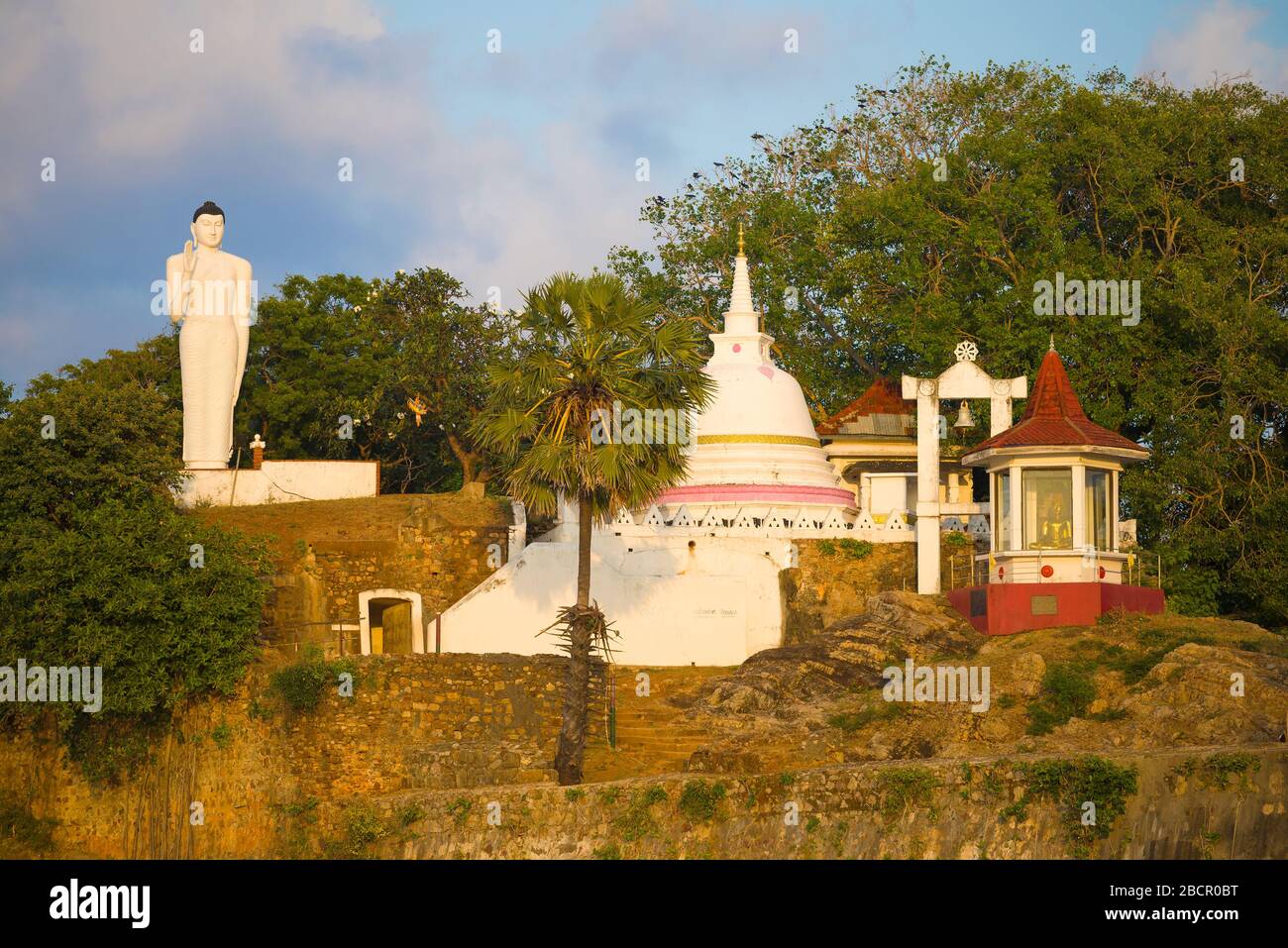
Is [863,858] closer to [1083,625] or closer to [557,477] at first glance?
Answer: [557,477]

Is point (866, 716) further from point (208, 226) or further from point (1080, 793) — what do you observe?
point (208, 226)

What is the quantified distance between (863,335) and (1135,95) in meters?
9.23

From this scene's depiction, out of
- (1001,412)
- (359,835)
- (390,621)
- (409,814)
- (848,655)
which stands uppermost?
(1001,412)

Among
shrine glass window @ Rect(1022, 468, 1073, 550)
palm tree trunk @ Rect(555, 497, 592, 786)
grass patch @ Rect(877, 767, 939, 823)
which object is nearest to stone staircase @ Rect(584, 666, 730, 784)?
palm tree trunk @ Rect(555, 497, 592, 786)

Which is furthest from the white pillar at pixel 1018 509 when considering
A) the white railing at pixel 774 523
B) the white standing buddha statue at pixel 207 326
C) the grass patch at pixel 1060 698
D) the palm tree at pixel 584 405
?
the white standing buddha statue at pixel 207 326

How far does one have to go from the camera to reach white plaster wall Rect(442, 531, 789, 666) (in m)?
34.8

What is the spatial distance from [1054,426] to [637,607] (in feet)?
27.4

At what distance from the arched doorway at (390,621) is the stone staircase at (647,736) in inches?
177

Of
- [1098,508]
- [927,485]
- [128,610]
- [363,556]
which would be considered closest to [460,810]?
[128,610]

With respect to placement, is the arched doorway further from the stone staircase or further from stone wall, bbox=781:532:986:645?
stone wall, bbox=781:532:986:645

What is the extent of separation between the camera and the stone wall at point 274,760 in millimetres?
28703

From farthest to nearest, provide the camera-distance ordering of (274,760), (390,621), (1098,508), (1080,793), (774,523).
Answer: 1. (774,523)
2. (390,621)
3. (1098,508)
4. (274,760)
5. (1080,793)

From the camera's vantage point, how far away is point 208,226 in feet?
130
